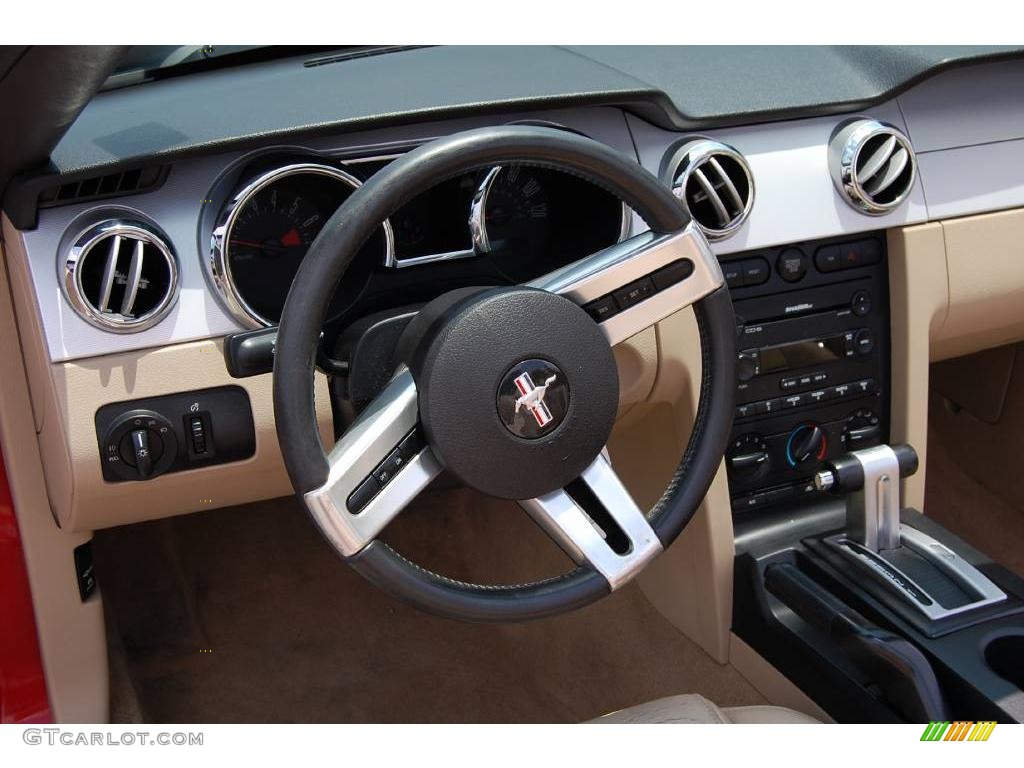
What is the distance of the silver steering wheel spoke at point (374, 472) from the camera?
3.91 ft

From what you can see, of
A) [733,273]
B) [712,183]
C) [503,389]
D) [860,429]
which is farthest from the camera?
[860,429]

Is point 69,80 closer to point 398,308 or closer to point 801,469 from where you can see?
point 398,308

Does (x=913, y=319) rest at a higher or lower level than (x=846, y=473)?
higher

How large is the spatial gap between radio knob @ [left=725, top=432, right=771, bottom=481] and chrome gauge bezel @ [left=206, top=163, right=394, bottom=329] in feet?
2.70

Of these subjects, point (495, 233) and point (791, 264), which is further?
point (791, 264)

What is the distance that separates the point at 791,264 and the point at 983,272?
14.5 inches

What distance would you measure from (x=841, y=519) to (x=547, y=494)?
3.07 feet

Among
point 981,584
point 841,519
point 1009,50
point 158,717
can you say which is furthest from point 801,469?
point 158,717

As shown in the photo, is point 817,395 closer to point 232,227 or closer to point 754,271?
point 754,271

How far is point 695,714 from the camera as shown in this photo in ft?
4.79

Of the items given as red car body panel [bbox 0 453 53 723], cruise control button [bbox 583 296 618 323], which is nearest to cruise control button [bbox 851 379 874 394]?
cruise control button [bbox 583 296 618 323]

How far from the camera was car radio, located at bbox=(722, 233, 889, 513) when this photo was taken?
1.83 meters

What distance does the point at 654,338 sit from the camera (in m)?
1.76
